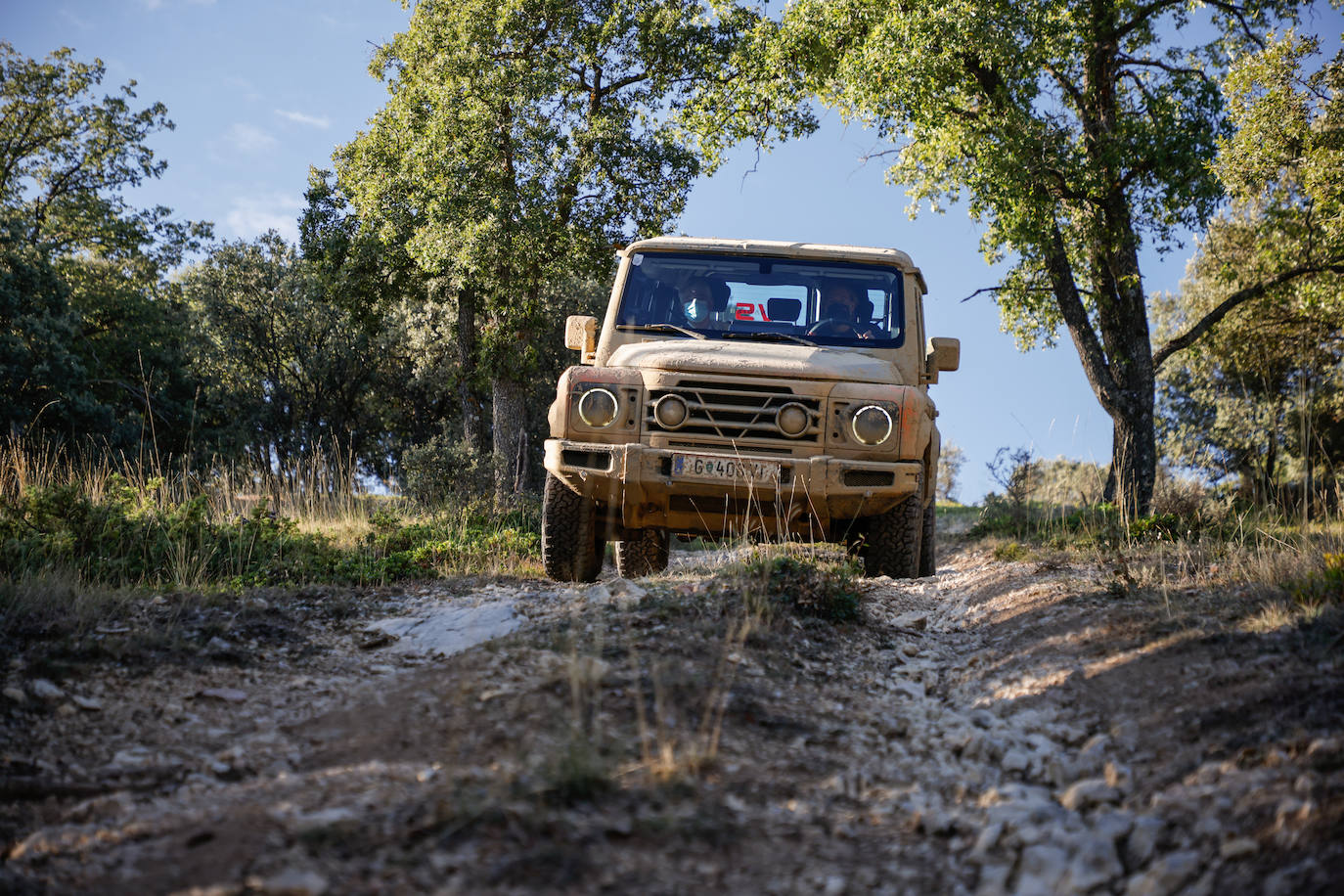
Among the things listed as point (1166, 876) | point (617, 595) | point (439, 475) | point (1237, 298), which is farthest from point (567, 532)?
point (1237, 298)

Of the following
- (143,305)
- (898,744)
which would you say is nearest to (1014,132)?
(898,744)

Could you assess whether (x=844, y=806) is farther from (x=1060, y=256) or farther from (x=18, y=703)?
(x=1060, y=256)

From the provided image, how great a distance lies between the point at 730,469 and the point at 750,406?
425mm

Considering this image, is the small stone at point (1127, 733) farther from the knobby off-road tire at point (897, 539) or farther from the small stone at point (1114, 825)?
the knobby off-road tire at point (897, 539)

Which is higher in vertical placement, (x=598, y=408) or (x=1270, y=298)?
(x=1270, y=298)

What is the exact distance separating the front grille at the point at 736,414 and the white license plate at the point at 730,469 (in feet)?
0.49

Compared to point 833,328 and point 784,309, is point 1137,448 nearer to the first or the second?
point 833,328

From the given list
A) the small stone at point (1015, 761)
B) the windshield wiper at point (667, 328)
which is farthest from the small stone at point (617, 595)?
the small stone at point (1015, 761)

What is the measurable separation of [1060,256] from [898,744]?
496 inches

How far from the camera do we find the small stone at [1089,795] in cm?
294

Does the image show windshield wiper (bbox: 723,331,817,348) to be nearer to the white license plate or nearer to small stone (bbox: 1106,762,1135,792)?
the white license plate

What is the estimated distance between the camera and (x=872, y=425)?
230 inches

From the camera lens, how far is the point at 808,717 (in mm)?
3662

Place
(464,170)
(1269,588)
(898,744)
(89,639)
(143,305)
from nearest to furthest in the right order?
(898,744)
(89,639)
(1269,588)
(464,170)
(143,305)
